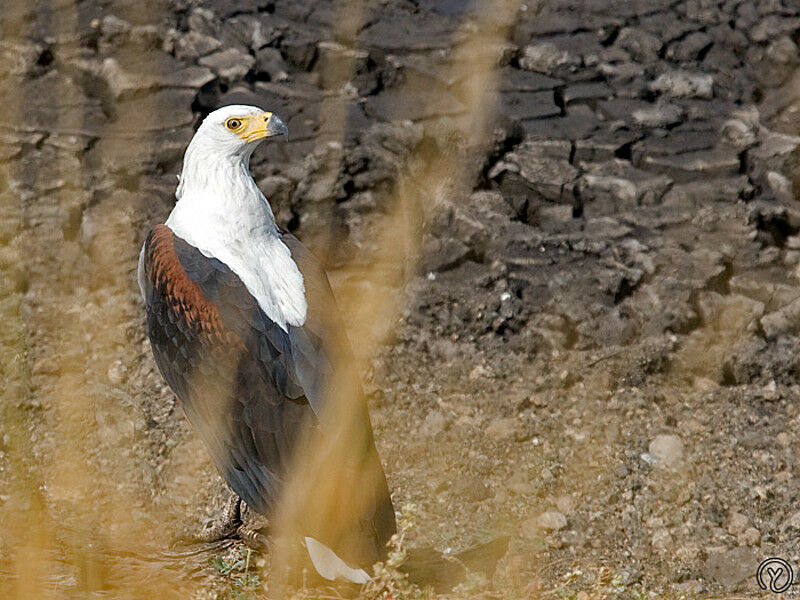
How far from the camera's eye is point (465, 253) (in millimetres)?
5402

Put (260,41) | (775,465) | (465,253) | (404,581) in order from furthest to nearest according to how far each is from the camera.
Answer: (260,41) < (465,253) < (775,465) < (404,581)

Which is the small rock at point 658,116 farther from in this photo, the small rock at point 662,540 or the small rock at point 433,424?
the small rock at point 662,540

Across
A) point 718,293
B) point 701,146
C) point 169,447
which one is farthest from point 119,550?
point 701,146

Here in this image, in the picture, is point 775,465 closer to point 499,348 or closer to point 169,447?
point 499,348

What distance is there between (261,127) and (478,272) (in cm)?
161

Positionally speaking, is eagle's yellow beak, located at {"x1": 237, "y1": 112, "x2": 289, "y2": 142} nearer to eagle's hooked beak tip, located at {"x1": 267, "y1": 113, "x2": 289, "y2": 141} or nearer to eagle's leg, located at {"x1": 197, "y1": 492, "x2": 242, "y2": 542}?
eagle's hooked beak tip, located at {"x1": 267, "y1": 113, "x2": 289, "y2": 141}

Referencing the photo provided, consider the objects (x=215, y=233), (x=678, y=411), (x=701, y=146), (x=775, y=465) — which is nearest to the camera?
(x=215, y=233)

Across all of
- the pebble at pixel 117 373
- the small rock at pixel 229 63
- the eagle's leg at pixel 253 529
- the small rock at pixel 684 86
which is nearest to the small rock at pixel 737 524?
the eagle's leg at pixel 253 529

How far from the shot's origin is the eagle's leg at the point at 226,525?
4121 millimetres

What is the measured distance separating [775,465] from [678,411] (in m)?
0.46

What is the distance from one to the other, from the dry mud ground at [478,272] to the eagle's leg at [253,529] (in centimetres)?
7

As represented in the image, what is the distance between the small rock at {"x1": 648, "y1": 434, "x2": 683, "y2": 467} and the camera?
437 cm

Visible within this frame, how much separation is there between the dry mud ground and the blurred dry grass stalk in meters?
0.02

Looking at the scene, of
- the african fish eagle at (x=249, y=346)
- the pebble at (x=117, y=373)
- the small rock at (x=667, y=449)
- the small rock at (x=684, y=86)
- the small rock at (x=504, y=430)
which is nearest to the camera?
the african fish eagle at (x=249, y=346)
